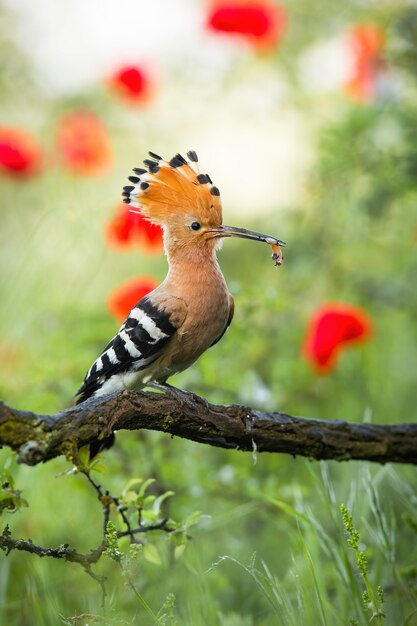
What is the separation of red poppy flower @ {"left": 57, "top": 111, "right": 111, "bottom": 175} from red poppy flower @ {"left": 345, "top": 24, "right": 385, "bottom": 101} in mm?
1136

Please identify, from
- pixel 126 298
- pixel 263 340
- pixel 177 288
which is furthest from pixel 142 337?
pixel 263 340

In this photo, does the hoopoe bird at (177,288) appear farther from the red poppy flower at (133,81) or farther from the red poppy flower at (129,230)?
the red poppy flower at (133,81)

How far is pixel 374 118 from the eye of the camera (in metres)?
2.93

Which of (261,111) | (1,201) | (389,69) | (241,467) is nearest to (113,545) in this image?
(241,467)

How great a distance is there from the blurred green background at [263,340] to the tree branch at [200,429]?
0.13 meters

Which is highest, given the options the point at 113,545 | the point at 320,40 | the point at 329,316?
the point at 320,40

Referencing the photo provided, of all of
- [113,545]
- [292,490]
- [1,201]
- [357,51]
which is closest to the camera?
[113,545]

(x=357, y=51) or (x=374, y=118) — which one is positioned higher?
(x=357, y=51)

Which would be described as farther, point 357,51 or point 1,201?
point 1,201

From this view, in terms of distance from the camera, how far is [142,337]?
6.48 ft

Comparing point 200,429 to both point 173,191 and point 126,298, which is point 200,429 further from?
point 126,298

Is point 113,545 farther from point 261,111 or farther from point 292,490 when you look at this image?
point 261,111

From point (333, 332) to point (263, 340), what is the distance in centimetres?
64

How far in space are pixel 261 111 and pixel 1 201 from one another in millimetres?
2090
